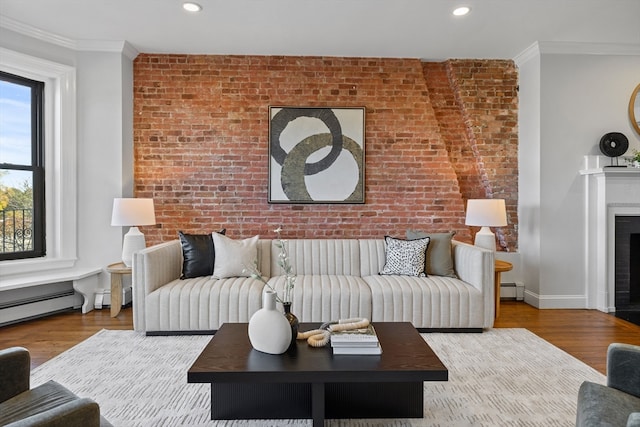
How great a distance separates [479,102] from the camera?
4477 mm

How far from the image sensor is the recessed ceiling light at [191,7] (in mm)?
3246

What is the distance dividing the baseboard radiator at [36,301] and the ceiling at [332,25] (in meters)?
2.49

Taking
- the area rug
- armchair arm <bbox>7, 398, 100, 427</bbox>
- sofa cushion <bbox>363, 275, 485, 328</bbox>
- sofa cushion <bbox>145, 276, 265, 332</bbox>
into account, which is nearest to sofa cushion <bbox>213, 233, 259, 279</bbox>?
sofa cushion <bbox>145, 276, 265, 332</bbox>

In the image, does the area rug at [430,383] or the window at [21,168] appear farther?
the window at [21,168]

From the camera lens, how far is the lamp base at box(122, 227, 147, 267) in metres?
3.71

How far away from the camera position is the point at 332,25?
3.63m

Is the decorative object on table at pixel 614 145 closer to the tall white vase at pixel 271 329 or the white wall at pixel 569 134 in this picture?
the white wall at pixel 569 134

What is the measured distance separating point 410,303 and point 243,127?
265cm

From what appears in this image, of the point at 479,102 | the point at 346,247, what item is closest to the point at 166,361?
the point at 346,247

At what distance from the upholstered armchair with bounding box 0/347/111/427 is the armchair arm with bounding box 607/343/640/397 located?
6.14 feet

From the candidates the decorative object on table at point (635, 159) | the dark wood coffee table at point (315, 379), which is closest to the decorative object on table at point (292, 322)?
the dark wood coffee table at point (315, 379)

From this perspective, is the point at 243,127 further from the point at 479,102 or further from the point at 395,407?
the point at 395,407

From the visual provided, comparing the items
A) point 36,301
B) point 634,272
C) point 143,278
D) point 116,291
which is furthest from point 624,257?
point 36,301

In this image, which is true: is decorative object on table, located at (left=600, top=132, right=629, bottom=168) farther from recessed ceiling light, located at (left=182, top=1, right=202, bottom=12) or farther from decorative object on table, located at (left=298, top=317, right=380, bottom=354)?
recessed ceiling light, located at (left=182, top=1, right=202, bottom=12)
